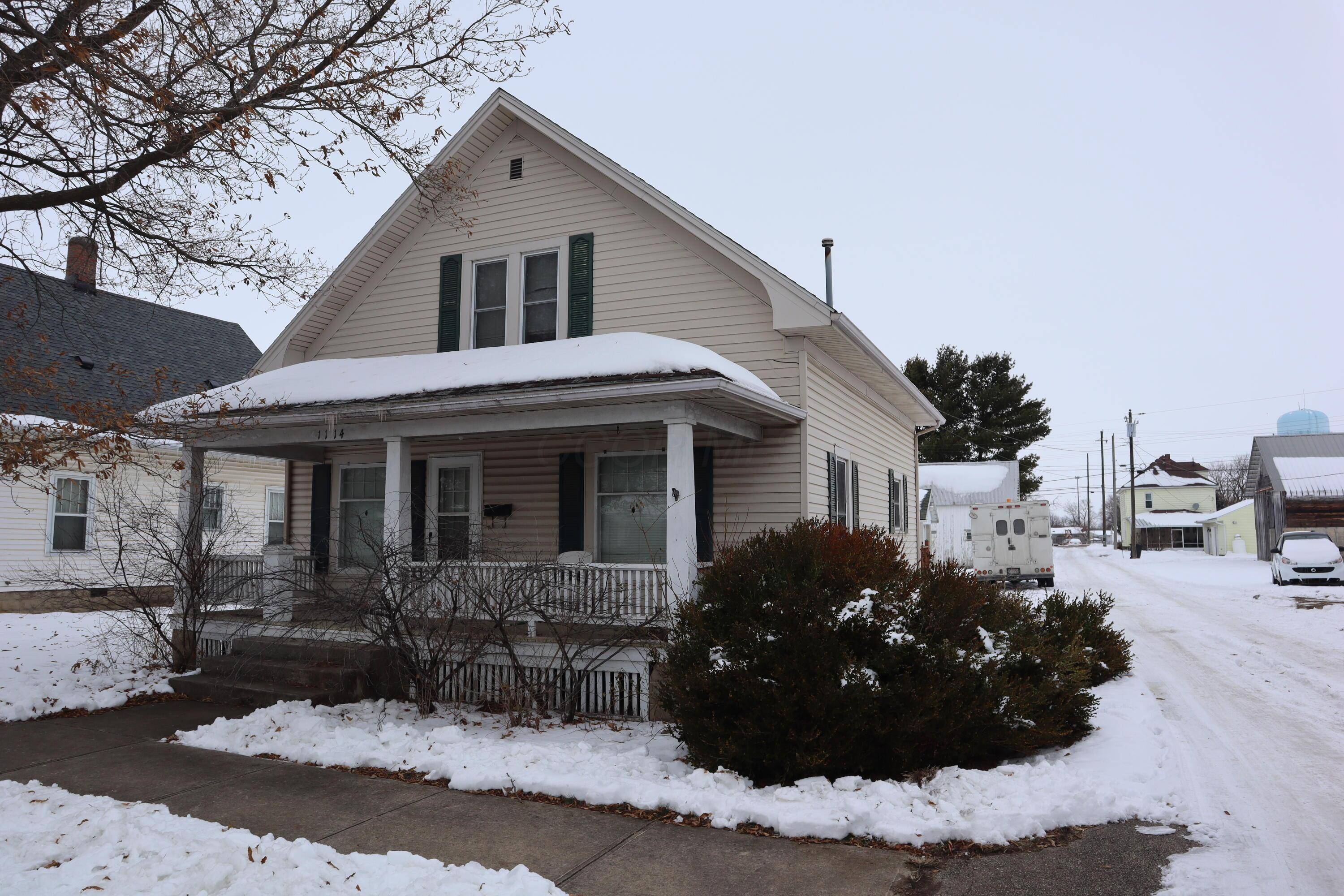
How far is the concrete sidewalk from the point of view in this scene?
4387 millimetres

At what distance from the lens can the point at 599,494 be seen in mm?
10930

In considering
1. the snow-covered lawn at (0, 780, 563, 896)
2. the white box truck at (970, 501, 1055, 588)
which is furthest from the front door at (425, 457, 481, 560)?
the white box truck at (970, 501, 1055, 588)

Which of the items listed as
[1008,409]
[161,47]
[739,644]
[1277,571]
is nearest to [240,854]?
[739,644]

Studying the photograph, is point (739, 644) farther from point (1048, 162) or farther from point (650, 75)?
point (1048, 162)

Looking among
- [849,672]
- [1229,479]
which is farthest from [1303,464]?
[1229,479]

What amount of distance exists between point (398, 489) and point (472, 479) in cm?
237

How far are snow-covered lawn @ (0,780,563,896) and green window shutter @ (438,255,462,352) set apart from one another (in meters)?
7.97

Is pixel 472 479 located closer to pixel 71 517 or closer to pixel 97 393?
pixel 71 517

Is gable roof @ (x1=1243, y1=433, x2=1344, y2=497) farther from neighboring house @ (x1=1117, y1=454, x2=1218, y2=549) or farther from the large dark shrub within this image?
the large dark shrub

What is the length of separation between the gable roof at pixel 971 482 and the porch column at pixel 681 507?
2281 cm

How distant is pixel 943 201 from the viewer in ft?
72.7

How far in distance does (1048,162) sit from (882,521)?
931 centimetres

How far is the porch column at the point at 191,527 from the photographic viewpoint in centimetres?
1031

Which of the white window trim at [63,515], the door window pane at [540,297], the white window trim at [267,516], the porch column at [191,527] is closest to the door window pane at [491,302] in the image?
the door window pane at [540,297]
